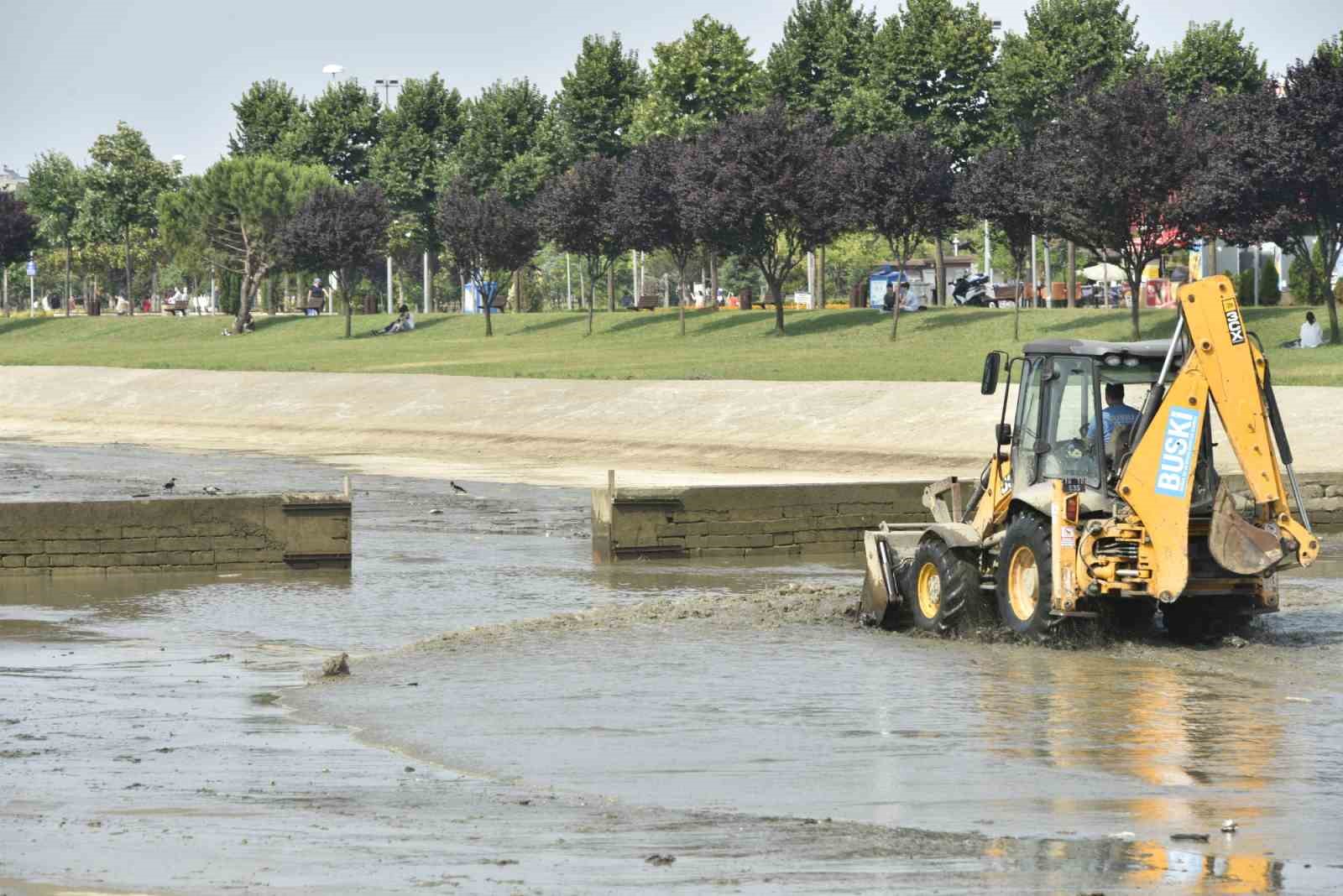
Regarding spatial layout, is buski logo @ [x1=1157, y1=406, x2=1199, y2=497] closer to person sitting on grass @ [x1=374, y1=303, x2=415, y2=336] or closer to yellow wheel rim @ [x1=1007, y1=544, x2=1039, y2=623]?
yellow wheel rim @ [x1=1007, y1=544, x2=1039, y2=623]

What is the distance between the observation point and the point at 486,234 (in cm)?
7688

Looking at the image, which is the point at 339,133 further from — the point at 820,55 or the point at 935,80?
the point at 935,80

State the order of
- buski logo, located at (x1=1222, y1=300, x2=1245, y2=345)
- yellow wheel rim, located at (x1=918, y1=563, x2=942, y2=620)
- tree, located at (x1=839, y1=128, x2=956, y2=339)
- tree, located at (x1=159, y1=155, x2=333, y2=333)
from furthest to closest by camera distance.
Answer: tree, located at (x1=159, y1=155, x2=333, y2=333) < tree, located at (x1=839, y1=128, x2=956, y2=339) < yellow wheel rim, located at (x1=918, y1=563, x2=942, y2=620) < buski logo, located at (x1=1222, y1=300, x2=1245, y2=345)

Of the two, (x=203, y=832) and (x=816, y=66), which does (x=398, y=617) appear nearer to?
(x=203, y=832)

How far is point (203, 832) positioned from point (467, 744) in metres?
2.73

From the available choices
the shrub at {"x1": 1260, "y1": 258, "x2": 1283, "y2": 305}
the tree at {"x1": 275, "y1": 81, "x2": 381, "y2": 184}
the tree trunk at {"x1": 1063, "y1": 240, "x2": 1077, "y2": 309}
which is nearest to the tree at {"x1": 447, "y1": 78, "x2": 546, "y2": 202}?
the tree at {"x1": 275, "y1": 81, "x2": 381, "y2": 184}

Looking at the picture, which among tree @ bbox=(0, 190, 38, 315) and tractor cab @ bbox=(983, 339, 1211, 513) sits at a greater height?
Result: tree @ bbox=(0, 190, 38, 315)

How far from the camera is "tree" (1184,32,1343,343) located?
4691cm

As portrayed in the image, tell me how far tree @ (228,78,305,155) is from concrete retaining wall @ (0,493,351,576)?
3221 inches

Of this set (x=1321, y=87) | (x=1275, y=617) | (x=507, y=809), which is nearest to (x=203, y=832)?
(x=507, y=809)

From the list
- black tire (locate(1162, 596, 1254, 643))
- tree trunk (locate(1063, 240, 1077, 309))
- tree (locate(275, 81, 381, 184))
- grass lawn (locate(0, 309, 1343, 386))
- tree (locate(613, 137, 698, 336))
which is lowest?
black tire (locate(1162, 596, 1254, 643))

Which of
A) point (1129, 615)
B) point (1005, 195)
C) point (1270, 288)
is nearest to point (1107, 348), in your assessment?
point (1129, 615)

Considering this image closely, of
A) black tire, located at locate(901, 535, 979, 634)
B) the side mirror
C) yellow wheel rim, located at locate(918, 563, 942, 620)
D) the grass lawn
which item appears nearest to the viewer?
the side mirror

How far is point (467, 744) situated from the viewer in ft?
35.9
